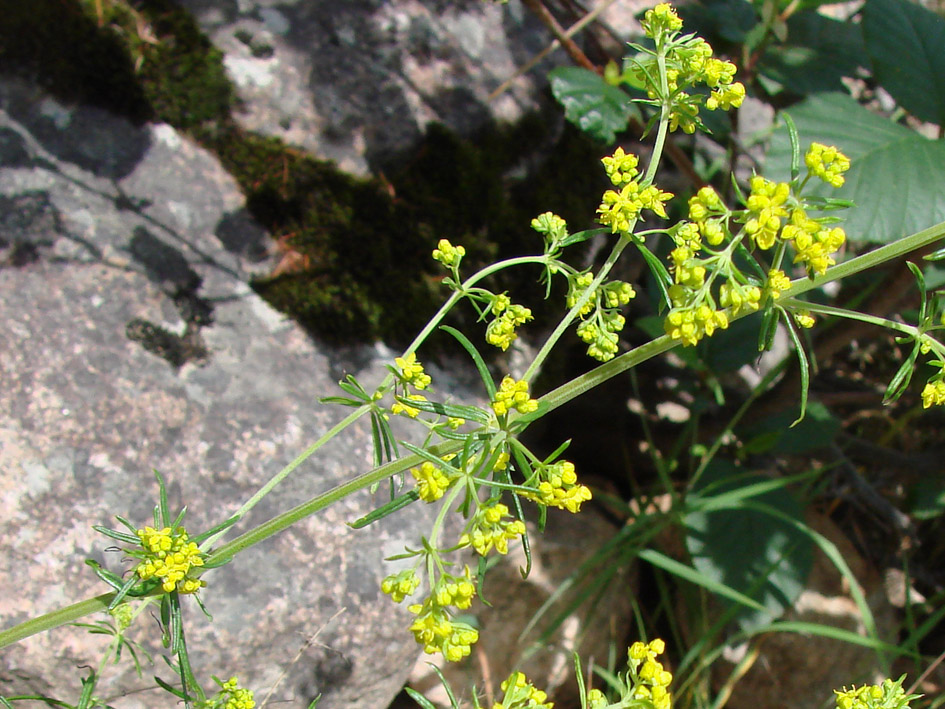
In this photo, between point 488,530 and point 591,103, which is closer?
point 488,530

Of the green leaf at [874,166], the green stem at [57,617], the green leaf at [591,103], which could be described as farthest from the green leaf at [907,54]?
the green stem at [57,617]

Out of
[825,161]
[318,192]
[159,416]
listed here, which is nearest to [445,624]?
[825,161]

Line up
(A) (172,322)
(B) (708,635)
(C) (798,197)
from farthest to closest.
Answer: (B) (708,635) → (A) (172,322) → (C) (798,197)

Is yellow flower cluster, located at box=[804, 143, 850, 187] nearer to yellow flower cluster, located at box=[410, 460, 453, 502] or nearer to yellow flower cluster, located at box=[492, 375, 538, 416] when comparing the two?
yellow flower cluster, located at box=[492, 375, 538, 416]

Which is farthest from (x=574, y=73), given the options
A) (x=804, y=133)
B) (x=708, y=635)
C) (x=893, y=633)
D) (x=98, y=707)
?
(x=893, y=633)

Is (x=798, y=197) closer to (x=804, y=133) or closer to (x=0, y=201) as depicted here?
(x=804, y=133)

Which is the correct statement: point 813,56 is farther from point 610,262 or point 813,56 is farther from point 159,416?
point 159,416

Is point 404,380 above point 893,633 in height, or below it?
above
